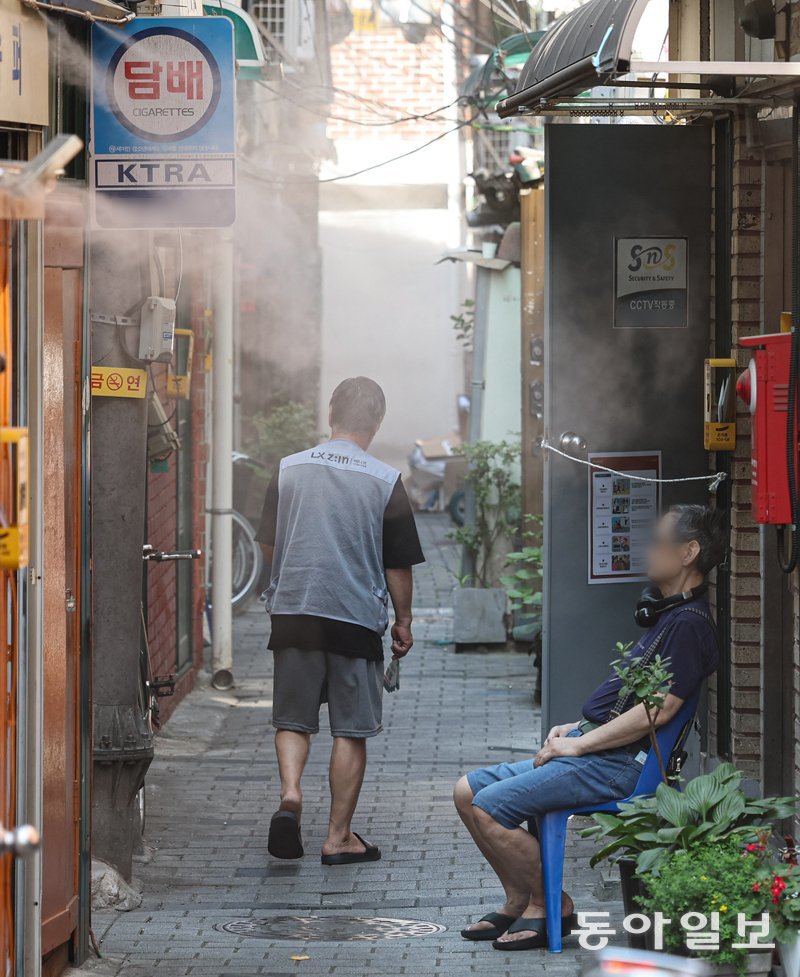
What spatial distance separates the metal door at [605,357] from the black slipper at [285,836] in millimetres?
1132

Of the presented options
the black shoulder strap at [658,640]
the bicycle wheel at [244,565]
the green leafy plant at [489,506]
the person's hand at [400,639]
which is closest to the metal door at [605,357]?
the person's hand at [400,639]

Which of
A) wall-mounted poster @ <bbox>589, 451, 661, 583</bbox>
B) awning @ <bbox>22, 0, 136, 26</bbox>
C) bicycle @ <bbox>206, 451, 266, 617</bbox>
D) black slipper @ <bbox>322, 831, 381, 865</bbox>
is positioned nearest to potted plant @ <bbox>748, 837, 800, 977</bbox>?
wall-mounted poster @ <bbox>589, 451, 661, 583</bbox>

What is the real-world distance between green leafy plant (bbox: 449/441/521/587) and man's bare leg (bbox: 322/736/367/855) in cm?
482

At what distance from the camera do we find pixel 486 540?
11141 millimetres

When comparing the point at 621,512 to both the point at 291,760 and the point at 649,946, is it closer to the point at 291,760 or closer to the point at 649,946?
the point at 291,760

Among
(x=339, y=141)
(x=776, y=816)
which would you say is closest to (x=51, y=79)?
(x=776, y=816)

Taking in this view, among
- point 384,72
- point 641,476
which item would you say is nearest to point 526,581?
point 641,476

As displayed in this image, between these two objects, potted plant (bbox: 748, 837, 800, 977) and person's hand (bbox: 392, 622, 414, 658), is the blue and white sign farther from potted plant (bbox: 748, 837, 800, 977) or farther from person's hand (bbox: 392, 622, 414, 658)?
potted plant (bbox: 748, 837, 800, 977)

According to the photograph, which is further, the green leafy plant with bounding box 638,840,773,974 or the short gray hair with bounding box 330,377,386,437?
the short gray hair with bounding box 330,377,386,437

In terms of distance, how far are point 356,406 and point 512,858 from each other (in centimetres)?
215

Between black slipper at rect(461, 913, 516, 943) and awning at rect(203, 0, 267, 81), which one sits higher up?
awning at rect(203, 0, 267, 81)

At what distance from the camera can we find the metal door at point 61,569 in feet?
14.9

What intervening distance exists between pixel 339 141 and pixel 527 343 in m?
16.6

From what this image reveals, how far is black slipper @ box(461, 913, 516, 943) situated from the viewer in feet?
17.0
